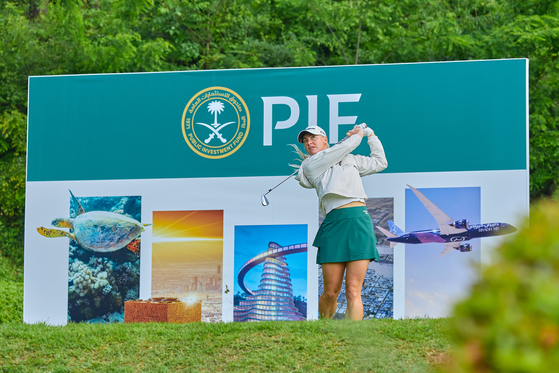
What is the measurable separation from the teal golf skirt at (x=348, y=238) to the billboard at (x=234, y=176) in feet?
4.34

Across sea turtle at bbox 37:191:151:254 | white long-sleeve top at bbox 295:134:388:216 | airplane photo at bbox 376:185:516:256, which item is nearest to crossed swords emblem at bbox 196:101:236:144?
sea turtle at bbox 37:191:151:254

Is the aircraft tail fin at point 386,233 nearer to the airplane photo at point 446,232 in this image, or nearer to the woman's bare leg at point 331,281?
the airplane photo at point 446,232

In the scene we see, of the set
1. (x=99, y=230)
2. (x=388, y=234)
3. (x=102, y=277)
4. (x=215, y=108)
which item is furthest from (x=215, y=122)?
(x=388, y=234)

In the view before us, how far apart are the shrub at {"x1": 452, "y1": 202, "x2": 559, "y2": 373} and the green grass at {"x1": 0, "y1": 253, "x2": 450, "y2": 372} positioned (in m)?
2.44

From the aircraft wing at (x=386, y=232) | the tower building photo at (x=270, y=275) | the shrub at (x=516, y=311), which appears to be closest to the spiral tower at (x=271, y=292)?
the tower building photo at (x=270, y=275)

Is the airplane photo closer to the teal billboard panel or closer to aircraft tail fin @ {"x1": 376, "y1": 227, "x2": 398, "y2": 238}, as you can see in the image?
aircraft tail fin @ {"x1": 376, "y1": 227, "x2": 398, "y2": 238}

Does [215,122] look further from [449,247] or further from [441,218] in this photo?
[449,247]

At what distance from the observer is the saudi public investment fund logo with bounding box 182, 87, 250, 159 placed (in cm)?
571

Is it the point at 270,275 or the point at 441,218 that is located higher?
the point at 441,218

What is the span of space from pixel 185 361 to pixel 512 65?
3793mm

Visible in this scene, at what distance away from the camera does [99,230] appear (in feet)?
19.1

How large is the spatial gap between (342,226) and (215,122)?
216 cm

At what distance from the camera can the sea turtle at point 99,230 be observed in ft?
18.9

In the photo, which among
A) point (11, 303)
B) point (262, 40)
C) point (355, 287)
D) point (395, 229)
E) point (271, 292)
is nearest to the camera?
point (355, 287)
